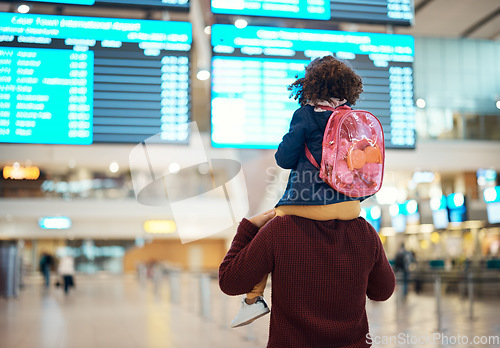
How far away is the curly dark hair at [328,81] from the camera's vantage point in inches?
80.1

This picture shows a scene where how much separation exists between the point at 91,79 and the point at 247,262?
2599mm

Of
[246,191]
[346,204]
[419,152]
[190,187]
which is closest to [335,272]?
[346,204]

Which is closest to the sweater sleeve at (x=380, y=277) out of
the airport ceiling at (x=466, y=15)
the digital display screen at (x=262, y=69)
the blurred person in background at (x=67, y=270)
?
the digital display screen at (x=262, y=69)

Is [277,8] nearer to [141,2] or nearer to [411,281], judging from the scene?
[141,2]

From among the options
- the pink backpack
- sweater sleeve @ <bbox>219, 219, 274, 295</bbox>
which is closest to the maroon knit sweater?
sweater sleeve @ <bbox>219, 219, 274, 295</bbox>

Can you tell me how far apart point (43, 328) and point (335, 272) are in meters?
9.12

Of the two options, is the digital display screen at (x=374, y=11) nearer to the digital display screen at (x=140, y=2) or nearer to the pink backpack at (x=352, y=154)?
the digital display screen at (x=140, y=2)

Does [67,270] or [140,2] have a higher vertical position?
[140,2]

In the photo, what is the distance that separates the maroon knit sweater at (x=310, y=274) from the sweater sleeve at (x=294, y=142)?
0.74 ft

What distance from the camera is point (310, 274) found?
6.30ft

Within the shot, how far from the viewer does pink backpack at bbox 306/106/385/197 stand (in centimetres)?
195

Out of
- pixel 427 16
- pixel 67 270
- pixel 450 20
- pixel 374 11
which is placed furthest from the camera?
pixel 67 270

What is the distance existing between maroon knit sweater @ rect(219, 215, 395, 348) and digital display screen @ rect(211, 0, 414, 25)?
231 centimetres

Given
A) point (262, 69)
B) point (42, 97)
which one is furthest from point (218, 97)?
point (42, 97)
